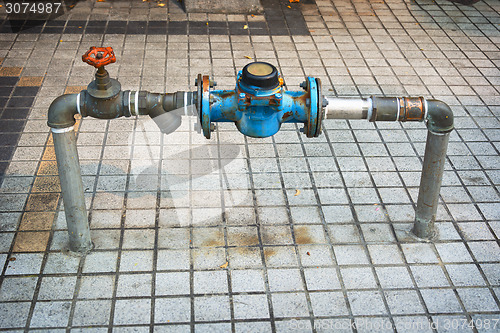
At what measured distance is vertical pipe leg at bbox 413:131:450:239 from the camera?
408 centimetres

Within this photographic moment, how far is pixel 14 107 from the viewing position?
604 centimetres

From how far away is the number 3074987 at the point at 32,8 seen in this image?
26.5 feet

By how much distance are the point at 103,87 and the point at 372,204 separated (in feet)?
8.44

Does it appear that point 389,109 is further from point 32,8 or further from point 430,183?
point 32,8

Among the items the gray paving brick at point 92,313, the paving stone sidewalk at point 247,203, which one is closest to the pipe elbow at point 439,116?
the paving stone sidewalk at point 247,203

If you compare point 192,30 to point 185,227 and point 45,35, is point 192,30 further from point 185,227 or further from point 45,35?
point 185,227

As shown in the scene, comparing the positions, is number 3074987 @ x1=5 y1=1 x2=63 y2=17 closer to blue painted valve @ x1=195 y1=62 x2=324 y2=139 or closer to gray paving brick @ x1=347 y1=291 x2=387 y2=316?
blue painted valve @ x1=195 y1=62 x2=324 y2=139

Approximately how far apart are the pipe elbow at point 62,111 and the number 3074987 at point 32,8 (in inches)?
196

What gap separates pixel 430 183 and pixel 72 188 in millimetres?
2730

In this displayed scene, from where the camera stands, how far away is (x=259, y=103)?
11.8ft

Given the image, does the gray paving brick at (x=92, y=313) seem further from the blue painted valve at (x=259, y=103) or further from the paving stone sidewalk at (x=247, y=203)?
the blue painted valve at (x=259, y=103)

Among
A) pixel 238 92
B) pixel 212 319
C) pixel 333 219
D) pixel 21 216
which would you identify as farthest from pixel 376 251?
pixel 21 216

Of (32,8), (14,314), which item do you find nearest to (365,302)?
(14,314)

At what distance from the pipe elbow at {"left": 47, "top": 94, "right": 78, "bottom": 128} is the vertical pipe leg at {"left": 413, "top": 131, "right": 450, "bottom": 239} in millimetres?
2579
